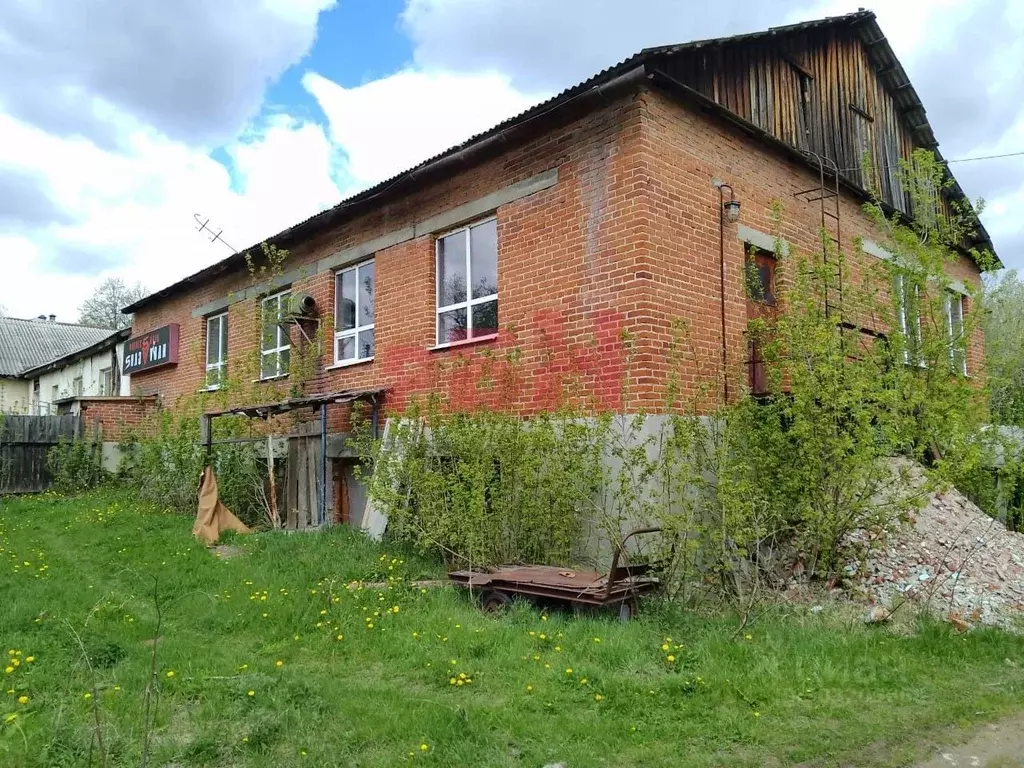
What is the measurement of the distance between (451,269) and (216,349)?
7485mm

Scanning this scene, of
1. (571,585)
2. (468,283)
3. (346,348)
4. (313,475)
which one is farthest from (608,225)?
(313,475)

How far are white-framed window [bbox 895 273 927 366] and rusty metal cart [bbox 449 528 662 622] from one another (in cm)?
322

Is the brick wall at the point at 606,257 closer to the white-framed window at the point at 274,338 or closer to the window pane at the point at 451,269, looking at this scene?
the window pane at the point at 451,269

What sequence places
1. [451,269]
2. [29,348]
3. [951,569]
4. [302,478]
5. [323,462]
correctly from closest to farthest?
[951,569] → [451,269] → [323,462] → [302,478] → [29,348]

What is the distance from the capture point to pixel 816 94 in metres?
11.0

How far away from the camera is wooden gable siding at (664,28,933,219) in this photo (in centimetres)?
912

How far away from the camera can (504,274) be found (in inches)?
365

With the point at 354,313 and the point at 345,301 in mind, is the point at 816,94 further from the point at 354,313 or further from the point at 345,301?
the point at 345,301

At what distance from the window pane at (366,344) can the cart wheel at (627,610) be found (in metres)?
6.38

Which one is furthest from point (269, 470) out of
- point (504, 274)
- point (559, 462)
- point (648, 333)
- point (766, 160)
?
point (766, 160)

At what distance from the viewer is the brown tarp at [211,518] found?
33.8ft

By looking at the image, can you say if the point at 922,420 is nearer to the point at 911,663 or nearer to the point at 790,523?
the point at 790,523

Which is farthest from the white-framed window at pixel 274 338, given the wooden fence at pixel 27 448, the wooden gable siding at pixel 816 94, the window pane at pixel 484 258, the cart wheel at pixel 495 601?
the wooden gable siding at pixel 816 94

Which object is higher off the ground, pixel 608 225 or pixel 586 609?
pixel 608 225
